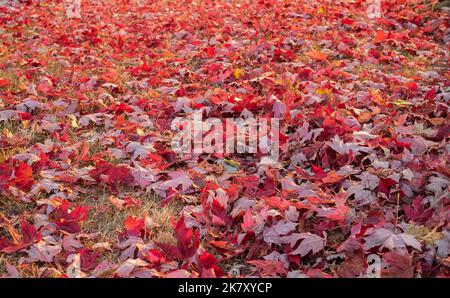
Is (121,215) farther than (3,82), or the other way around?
(3,82)

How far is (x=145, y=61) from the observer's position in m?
5.25

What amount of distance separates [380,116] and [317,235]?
5.27 feet

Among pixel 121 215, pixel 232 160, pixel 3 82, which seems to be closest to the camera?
pixel 121 215

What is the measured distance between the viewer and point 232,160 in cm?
313

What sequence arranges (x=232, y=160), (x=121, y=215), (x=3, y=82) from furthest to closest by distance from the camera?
(x=3, y=82) → (x=232, y=160) → (x=121, y=215)

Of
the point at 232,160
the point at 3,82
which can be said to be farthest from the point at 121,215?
the point at 3,82

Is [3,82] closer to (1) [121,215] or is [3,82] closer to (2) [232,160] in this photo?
(1) [121,215]

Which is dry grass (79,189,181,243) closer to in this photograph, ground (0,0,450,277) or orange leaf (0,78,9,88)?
ground (0,0,450,277)

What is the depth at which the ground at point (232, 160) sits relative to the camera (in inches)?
87.8

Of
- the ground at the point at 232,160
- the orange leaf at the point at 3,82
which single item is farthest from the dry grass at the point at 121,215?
the orange leaf at the point at 3,82

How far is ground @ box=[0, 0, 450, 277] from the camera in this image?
2.23 m

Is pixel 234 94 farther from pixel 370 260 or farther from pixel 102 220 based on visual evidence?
pixel 370 260

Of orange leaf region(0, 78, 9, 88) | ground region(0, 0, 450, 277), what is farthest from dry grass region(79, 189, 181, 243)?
orange leaf region(0, 78, 9, 88)

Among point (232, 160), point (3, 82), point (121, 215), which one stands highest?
point (3, 82)
